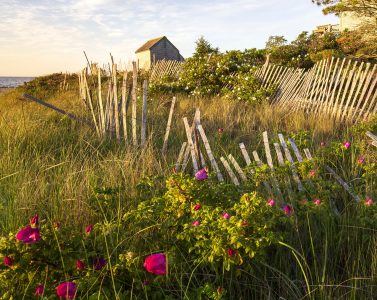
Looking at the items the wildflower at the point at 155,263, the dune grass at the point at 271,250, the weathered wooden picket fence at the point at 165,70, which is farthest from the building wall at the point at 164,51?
the wildflower at the point at 155,263

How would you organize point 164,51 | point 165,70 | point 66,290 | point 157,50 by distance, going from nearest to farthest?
point 66,290 < point 165,70 < point 157,50 < point 164,51

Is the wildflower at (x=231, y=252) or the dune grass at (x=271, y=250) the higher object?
the wildflower at (x=231, y=252)

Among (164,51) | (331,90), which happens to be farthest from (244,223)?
(164,51)

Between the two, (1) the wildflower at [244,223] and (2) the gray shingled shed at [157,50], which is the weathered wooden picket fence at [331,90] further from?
(2) the gray shingled shed at [157,50]

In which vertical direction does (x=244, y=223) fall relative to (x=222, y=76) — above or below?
below

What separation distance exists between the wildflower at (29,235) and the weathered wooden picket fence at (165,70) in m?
13.3

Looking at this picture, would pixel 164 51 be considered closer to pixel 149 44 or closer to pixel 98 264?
pixel 149 44

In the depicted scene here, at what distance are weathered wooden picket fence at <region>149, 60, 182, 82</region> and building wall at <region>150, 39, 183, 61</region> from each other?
19037mm

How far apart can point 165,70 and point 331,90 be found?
931 centimetres

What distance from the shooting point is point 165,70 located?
51.6ft

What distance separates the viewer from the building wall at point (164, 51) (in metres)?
35.3

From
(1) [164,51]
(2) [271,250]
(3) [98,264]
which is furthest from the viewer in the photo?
(1) [164,51]

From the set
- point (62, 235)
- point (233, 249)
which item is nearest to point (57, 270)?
point (62, 235)

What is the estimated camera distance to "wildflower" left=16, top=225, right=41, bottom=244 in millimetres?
1535
